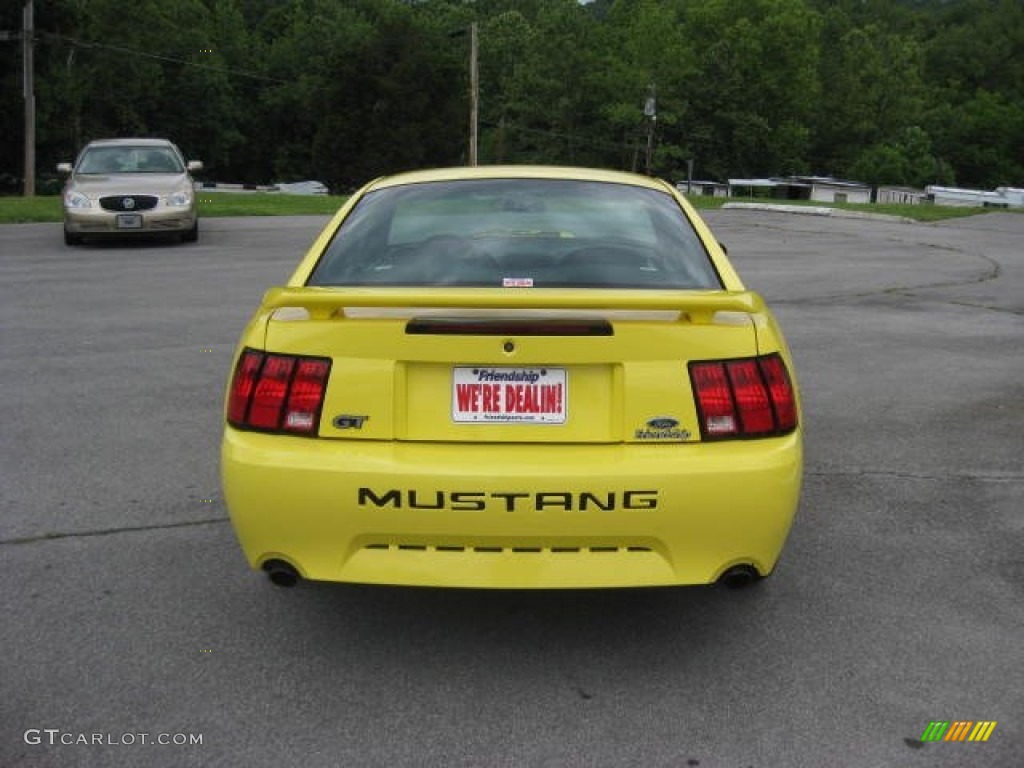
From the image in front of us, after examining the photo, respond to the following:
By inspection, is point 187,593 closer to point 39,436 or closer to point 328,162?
point 39,436

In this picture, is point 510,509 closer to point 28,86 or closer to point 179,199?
point 179,199

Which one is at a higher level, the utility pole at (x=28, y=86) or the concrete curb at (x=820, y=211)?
the utility pole at (x=28, y=86)

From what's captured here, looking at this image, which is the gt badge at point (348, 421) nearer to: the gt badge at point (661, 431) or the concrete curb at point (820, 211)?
the gt badge at point (661, 431)

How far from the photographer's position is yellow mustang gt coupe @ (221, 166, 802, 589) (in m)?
3.19

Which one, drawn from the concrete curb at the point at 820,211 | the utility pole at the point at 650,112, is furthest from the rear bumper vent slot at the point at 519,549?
the utility pole at the point at 650,112

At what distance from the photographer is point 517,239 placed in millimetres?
4266

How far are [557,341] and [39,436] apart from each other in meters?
3.93

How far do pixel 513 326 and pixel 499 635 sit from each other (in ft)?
3.68

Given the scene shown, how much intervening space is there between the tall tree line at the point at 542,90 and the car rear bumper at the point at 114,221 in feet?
154

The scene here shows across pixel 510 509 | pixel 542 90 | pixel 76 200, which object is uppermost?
pixel 542 90

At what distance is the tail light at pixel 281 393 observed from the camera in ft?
10.9

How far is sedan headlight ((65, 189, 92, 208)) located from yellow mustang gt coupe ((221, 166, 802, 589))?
14.0 meters

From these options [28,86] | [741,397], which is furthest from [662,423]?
[28,86]

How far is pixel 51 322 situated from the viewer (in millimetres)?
9984
